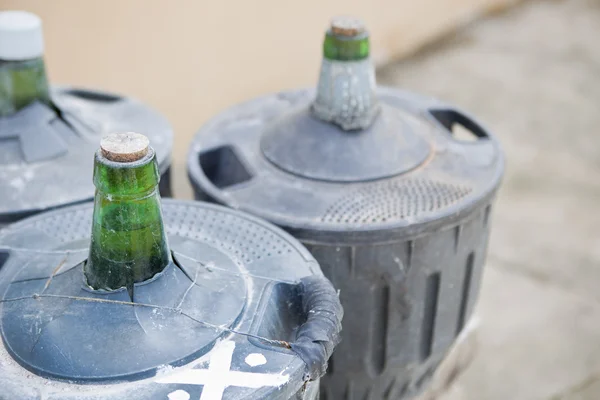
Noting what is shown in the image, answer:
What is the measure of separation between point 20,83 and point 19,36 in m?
0.13

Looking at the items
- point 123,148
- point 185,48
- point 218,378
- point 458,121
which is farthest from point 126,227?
point 185,48

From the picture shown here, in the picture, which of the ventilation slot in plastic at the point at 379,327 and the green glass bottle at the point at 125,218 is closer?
the green glass bottle at the point at 125,218

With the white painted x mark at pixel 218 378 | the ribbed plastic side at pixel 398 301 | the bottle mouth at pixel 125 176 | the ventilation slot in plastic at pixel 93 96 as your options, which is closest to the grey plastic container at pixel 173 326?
the white painted x mark at pixel 218 378

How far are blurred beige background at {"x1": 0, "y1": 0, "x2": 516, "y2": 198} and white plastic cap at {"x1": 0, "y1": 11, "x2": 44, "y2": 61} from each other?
2.64 feet

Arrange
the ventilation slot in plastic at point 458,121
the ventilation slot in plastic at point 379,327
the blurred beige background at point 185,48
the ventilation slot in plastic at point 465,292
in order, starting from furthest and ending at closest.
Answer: the blurred beige background at point 185,48
the ventilation slot in plastic at point 458,121
the ventilation slot in plastic at point 465,292
the ventilation slot in plastic at point 379,327

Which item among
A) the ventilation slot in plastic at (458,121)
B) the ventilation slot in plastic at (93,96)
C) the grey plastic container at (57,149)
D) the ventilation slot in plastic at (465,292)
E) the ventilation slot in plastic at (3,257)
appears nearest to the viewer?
the ventilation slot in plastic at (3,257)

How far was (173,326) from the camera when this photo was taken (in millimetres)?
1266

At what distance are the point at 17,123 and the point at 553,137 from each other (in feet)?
12.1

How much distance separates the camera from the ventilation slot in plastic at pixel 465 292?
199cm

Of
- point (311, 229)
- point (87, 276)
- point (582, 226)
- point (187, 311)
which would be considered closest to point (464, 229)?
point (311, 229)

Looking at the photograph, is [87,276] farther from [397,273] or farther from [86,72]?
[86,72]

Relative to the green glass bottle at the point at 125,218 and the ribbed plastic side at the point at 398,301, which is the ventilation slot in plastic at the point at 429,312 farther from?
the green glass bottle at the point at 125,218

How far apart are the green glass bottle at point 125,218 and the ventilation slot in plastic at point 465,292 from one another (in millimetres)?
944

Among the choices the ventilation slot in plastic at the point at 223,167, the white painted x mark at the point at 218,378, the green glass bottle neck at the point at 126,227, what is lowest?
the ventilation slot in plastic at the point at 223,167
